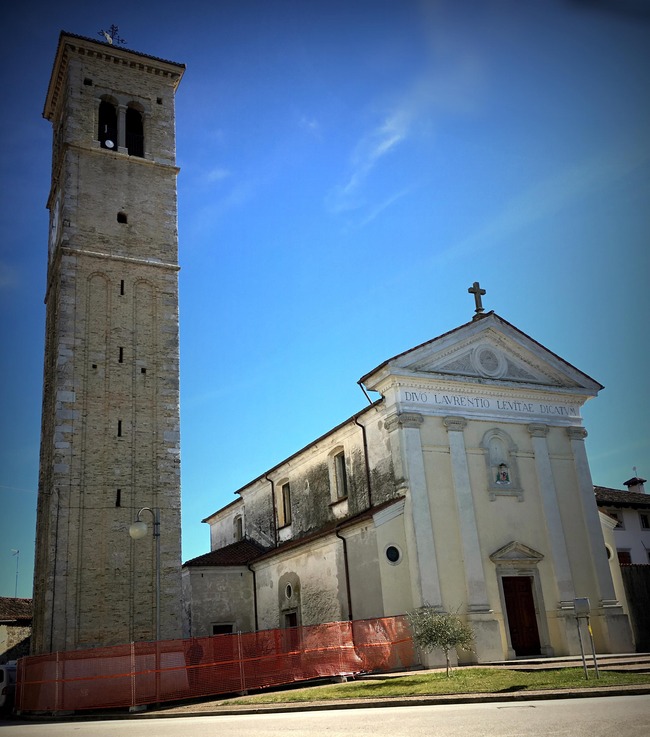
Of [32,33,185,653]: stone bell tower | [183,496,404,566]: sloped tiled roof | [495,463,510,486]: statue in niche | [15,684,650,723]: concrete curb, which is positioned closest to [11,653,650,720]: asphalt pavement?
[15,684,650,723]: concrete curb

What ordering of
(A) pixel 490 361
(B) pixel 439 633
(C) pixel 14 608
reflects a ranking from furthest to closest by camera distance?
1. (C) pixel 14 608
2. (A) pixel 490 361
3. (B) pixel 439 633

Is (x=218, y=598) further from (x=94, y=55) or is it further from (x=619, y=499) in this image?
(x=94, y=55)

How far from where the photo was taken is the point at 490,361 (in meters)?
24.1

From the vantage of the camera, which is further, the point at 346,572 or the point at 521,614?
the point at 346,572

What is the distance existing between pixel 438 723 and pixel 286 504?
21.0 metres

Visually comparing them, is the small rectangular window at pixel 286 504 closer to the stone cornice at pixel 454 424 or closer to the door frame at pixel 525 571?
the stone cornice at pixel 454 424

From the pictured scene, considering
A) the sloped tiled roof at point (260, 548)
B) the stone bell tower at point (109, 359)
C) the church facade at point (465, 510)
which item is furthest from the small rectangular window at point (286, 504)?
the stone bell tower at point (109, 359)

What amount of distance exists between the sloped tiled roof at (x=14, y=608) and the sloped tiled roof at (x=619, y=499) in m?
30.8

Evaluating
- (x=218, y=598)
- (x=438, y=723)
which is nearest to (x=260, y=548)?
(x=218, y=598)

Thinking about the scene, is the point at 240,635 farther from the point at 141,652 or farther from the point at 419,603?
the point at 419,603

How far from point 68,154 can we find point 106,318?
6.60 metres

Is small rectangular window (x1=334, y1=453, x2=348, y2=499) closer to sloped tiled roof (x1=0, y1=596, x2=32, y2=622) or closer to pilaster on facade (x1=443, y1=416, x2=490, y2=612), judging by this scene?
pilaster on facade (x1=443, y1=416, x2=490, y2=612)

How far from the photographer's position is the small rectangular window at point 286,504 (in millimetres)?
29156

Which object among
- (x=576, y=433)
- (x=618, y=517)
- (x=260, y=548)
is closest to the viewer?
(x=576, y=433)
